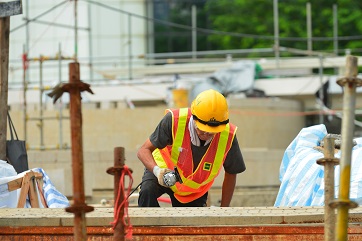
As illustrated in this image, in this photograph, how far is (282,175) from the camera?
9.20 meters

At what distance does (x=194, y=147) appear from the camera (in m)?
8.35

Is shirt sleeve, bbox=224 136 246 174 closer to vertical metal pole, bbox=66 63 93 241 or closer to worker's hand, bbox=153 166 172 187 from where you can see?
worker's hand, bbox=153 166 172 187

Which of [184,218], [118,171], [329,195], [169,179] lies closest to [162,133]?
[169,179]

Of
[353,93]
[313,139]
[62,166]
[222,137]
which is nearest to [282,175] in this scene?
[313,139]

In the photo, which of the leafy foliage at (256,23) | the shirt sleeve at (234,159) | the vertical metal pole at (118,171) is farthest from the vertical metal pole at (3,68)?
the leafy foliage at (256,23)

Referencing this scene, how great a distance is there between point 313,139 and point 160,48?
26127 millimetres

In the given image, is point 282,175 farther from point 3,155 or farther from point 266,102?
point 266,102

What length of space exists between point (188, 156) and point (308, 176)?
3.34ft

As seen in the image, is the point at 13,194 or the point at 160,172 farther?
the point at 13,194

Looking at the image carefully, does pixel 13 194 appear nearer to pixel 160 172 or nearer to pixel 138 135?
pixel 160 172

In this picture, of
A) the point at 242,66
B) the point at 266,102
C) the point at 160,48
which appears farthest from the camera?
the point at 160,48

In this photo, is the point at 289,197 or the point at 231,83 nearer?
the point at 289,197

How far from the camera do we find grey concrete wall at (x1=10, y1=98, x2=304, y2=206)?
1504 cm

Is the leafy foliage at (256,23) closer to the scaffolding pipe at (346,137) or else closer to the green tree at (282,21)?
the green tree at (282,21)
